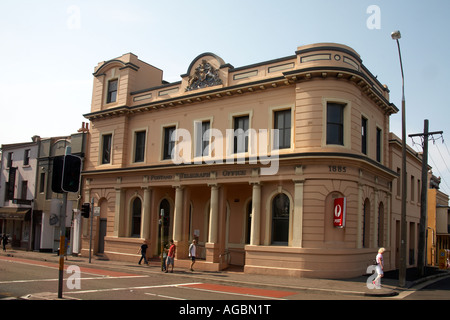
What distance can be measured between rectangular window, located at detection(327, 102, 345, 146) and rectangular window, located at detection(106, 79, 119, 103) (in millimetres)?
15624

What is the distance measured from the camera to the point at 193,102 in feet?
80.5

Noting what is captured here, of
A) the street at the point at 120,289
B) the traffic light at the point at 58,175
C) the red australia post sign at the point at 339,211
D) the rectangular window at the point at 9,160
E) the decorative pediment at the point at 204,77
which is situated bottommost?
the street at the point at 120,289

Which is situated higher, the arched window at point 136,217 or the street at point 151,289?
the arched window at point 136,217

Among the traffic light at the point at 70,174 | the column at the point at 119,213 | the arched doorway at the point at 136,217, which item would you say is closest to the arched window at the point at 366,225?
the arched doorway at the point at 136,217

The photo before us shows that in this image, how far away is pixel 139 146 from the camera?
27562 millimetres

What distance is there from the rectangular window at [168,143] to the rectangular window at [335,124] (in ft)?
31.6

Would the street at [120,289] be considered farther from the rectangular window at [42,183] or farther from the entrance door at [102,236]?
the rectangular window at [42,183]

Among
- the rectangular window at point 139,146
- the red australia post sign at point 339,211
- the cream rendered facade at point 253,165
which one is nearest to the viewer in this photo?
the red australia post sign at point 339,211

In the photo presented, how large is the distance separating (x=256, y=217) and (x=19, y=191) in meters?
24.2

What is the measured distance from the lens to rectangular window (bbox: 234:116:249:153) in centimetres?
2220

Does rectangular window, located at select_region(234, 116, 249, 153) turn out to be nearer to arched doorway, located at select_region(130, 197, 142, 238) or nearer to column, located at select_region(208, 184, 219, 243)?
column, located at select_region(208, 184, 219, 243)

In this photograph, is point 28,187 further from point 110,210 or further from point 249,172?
point 249,172

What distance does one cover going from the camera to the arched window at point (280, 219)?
2062 centimetres
